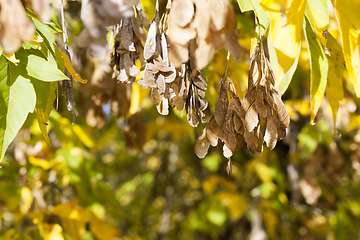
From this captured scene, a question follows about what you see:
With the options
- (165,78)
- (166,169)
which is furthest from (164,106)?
(166,169)

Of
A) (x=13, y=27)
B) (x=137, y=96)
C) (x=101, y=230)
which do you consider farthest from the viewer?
(x=101, y=230)

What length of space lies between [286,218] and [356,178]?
142cm

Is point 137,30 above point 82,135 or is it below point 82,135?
above

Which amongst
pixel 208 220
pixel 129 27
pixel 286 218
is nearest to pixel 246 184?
pixel 286 218

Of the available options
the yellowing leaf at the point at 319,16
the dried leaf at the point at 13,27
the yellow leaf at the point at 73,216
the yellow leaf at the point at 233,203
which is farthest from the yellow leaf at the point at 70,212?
the yellow leaf at the point at 233,203

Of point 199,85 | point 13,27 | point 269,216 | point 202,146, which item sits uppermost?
point 13,27

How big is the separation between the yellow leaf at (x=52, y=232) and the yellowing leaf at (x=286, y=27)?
1.17 metres

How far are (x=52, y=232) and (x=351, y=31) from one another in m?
1.34

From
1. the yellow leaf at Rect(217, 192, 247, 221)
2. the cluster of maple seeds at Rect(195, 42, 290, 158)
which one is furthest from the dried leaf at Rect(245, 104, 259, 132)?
the yellow leaf at Rect(217, 192, 247, 221)

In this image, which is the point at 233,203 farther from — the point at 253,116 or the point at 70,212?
the point at 253,116

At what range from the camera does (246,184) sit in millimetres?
3406

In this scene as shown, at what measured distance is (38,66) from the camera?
2.10ft

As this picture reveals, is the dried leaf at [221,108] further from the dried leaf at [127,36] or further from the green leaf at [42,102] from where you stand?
the green leaf at [42,102]

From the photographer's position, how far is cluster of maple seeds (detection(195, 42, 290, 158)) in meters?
0.60
